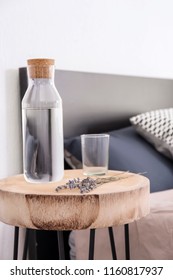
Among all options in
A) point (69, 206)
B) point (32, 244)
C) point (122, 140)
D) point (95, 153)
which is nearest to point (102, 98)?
point (122, 140)

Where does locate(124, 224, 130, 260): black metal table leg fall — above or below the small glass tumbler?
below

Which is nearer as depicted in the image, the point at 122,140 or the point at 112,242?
the point at 112,242

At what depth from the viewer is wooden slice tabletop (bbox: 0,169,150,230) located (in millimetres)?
917

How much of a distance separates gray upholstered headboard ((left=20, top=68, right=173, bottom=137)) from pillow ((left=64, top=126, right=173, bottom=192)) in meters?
0.10

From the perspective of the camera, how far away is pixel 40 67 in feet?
3.38

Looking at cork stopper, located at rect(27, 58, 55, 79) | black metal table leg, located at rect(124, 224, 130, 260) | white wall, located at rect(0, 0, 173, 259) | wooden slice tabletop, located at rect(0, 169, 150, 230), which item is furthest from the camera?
white wall, located at rect(0, 0, 173, 259)

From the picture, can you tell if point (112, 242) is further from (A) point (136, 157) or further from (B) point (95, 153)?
(A) point (136, 157)

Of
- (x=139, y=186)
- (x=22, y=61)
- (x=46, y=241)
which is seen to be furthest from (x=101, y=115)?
(x=139, y=186)

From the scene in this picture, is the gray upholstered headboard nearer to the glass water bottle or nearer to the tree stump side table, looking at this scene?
the glass water bottle

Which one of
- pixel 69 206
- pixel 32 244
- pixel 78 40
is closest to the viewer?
pixel 69 206

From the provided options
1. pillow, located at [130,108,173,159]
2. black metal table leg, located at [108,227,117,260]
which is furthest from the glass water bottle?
pillow, located at [130,108,173,159]

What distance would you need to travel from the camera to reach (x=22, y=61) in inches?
58.6

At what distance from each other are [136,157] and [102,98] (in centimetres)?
33

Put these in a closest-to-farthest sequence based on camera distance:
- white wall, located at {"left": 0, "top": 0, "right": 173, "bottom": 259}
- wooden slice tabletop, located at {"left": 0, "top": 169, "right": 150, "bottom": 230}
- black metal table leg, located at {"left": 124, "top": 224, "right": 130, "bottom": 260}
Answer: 1. wooden slice tabletop, located at {"left": 0, "top": 169, "right": 150, "bottom": 230}
2. black metal table leg, located at {"left": 124, "top": 224, "right": 130, "bottom": 260}
3. white wall, located at {"left": 0, "top": 0, "right": 173, "bottom": 259}
